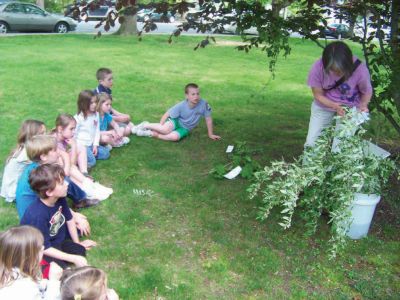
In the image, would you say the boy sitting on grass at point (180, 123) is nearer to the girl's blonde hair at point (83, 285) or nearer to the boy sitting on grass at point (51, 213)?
the boy sitting on grass at point (51, 213)

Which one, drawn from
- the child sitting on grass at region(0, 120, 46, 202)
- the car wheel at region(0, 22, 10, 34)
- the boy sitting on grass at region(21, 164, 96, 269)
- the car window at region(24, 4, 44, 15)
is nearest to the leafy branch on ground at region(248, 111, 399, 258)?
the boy sitting on grass at region(21, 164, 96, 269)

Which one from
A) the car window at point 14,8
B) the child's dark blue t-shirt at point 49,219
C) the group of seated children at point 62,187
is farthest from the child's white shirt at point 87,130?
the car window at point 14,8

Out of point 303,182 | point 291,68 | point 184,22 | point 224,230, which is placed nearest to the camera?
point 303,182

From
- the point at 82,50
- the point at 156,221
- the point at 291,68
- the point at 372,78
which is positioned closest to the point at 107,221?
the point at 156,221

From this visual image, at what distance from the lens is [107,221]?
415 centimetres

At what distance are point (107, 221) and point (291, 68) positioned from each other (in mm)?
9884

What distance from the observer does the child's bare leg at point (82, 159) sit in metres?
4.91

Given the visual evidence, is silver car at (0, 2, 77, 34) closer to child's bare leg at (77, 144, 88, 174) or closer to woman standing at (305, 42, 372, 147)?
child's bare leg at (77, 144, 88, 174)

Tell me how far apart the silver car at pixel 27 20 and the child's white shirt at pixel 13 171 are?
16.1m

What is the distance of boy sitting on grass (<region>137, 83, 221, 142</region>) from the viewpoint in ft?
20.7

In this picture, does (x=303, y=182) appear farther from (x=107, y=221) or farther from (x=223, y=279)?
(x=107, y=221)

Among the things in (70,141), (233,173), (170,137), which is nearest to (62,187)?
(70,141)

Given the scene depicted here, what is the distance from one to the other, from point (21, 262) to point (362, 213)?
269cm

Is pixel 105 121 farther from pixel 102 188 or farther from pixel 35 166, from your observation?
pixel 35 166
